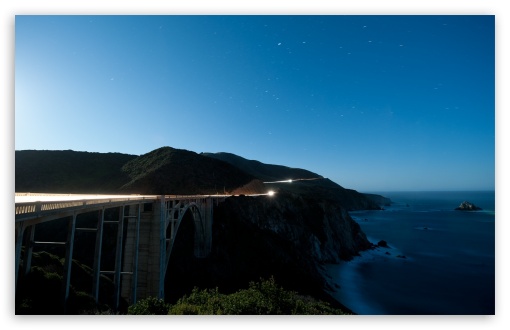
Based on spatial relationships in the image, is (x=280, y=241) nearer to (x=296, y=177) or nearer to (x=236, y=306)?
(x=236, y=306)

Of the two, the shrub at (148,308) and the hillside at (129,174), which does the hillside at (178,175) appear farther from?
the shrub at (148,308)

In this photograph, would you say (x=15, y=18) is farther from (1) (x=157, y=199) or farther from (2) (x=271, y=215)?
(2) (x=271, y=215)

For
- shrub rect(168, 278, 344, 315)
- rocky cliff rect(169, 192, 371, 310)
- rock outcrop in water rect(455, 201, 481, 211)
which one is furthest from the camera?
rock outcrop in water rect(455, 201, 481, 211)

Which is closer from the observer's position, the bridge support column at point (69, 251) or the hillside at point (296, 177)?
the bridge support column at point (69, 251)

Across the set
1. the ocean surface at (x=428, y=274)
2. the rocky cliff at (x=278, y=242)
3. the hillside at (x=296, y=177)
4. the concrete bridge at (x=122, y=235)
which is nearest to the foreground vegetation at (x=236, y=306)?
the concrete bridge at (x=122, y=235)

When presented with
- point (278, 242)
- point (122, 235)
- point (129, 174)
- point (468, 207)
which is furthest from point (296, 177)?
point (122, 235)

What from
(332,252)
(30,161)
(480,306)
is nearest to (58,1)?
(480,306)

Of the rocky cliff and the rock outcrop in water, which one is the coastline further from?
the rock outcrop in water

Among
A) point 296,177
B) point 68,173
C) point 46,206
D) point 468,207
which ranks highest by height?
point 68,173

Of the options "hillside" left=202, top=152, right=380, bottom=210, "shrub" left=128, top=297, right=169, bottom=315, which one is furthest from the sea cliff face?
"hillside" left=202, top=152, right=380, bottom=210
